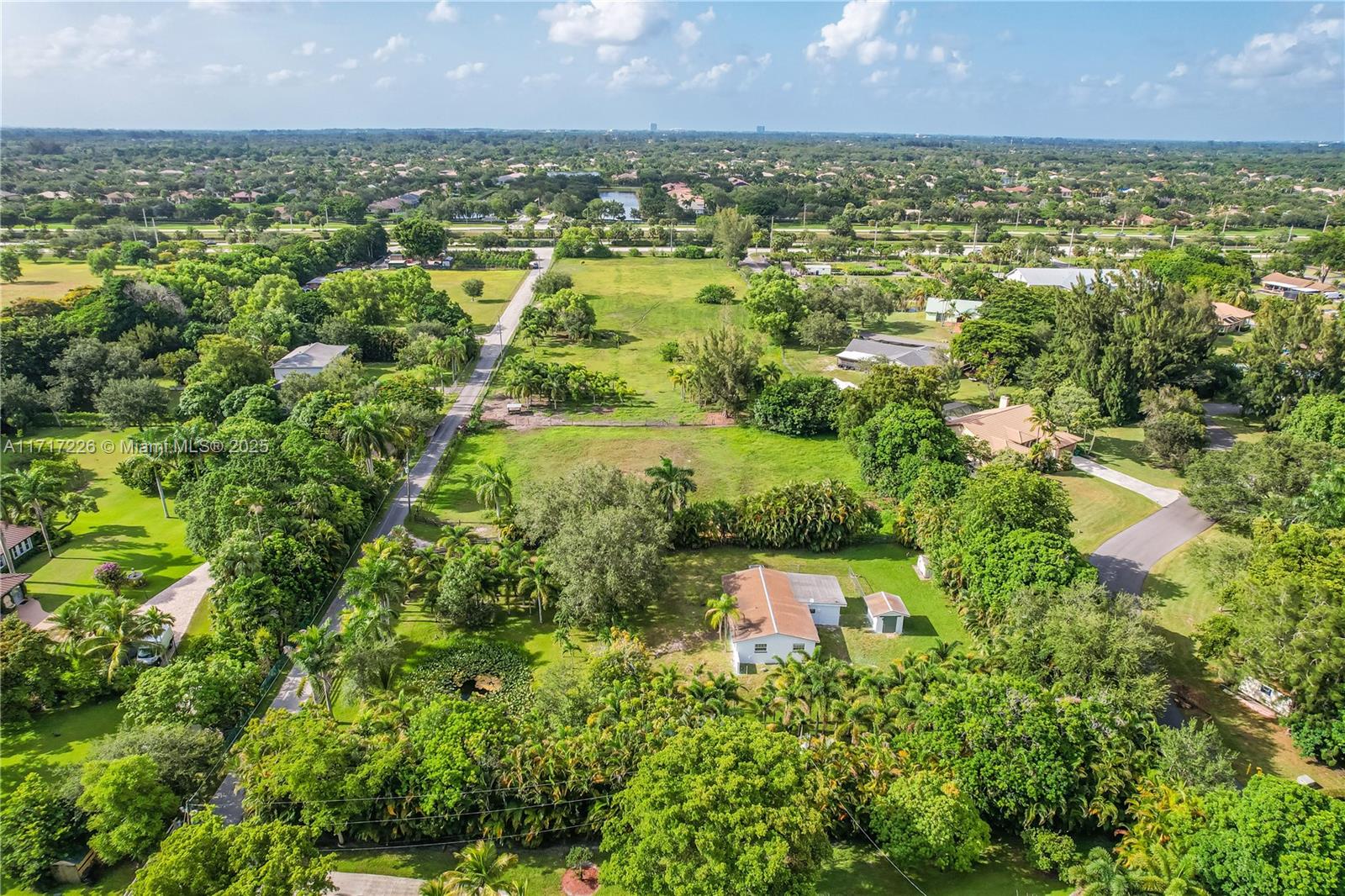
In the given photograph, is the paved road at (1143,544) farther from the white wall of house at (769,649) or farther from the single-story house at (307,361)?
the single-story house at (307,361)

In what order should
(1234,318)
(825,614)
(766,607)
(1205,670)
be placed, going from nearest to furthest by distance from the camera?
(1205,670), (766,607), (825,614), (1234,318)

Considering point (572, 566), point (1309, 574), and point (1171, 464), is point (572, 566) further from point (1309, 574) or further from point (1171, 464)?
point (1171, 464)

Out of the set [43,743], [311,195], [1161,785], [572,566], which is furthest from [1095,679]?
[311,195]

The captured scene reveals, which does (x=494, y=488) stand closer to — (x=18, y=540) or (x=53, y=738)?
(x=53, y=738)

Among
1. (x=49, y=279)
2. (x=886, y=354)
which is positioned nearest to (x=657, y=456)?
(x=886, y=354)

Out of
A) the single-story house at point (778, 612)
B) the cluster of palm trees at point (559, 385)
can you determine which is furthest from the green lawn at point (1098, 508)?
the cluster of palm trees at point (559, 385)

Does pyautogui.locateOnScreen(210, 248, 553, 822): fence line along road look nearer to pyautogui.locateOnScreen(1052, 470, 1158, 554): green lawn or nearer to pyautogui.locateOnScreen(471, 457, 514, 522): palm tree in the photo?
pyautogui.locateOnScreen(471, 457, 514, 522): palm tree
